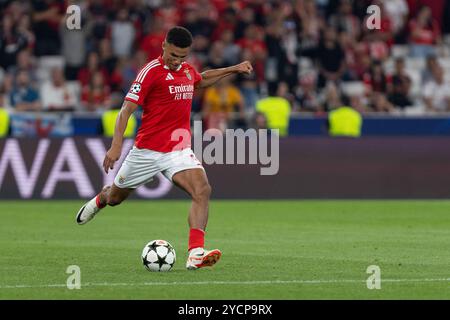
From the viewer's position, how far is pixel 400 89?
25.6 m

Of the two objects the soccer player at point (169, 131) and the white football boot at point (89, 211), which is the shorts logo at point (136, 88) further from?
the white football boot at point (89, 211)

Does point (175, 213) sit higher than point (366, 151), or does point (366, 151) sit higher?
point (366, 151)

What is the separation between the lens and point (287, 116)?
23.6 meters

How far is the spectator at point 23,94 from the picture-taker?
78.5 ft

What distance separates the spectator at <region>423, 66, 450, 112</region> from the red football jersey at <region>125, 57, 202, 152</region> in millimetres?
14377

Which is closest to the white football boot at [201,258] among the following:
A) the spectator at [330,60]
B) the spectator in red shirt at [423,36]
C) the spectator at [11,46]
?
the spectator at [11,46]

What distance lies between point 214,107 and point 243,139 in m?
3.25

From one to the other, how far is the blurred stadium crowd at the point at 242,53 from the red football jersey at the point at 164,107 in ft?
37.8

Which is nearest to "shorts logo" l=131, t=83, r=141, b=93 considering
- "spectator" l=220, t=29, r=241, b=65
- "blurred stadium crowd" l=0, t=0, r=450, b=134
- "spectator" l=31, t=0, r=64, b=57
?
"blurred stadium crowd" l=0, t=0, r=450, b=134

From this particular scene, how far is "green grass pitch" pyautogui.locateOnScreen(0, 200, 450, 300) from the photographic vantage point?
1009 centimetres
